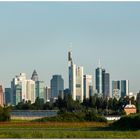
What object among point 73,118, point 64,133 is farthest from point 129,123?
point 73,118

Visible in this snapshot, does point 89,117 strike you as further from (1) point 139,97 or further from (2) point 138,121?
(1) point 139,97

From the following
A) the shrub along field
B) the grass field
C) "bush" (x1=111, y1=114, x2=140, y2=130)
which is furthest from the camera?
the shrub along field

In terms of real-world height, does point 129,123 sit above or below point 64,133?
above

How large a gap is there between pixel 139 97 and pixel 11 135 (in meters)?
96.6

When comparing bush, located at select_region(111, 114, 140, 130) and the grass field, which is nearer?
the grass field

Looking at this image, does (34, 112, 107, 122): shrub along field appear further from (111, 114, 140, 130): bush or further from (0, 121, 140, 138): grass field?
(0, 121, 140, 138): grass field

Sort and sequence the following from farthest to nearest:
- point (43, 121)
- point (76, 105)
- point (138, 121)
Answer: point (76, 105) < point (43, 121) < point (138, 121)

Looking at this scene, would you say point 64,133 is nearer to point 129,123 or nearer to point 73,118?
point 129,123

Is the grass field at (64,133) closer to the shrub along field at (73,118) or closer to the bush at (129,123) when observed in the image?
the bush at (129,123)

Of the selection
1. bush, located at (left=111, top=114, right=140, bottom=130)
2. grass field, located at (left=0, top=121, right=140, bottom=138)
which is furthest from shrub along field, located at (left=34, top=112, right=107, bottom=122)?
grass field, located at (left=0, top=121, right=140, bottom=138)

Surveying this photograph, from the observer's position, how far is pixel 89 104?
443ft

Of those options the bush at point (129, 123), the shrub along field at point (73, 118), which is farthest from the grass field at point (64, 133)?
the shrub along field at point (73, 118)

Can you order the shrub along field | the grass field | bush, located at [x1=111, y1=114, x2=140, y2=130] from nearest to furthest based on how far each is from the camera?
the grass field
bush, located at [x1=111, y1=114, x2=140, y2=130]
the shrub along field

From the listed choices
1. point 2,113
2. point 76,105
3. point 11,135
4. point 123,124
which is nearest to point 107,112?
point 76,105
